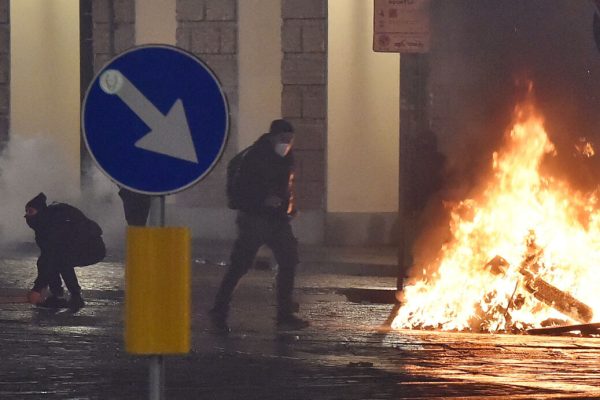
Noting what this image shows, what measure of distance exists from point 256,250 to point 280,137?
3.16ft

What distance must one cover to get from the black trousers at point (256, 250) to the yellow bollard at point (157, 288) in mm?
6206

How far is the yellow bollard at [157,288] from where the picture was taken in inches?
221

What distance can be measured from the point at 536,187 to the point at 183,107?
7.32m

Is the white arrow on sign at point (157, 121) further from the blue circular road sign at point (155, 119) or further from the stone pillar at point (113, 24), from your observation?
the stone pillar at point (113, 24)

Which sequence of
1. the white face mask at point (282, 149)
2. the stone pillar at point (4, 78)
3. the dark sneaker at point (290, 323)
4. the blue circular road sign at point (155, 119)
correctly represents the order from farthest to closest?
the stone pillar at point (4, 78) → the white face mask at point (282, 149) → the dark sneaker at point (290, 323) → the blue circular road sign at point (155, 119)

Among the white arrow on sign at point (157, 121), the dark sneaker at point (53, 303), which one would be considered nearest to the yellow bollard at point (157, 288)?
the white arrow on sign at point (157, 121)

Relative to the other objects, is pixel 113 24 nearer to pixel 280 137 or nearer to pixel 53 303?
pixel 53 303

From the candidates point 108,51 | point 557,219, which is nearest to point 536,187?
point 557,219

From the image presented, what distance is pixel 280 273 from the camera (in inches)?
472

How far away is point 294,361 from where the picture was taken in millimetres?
9781

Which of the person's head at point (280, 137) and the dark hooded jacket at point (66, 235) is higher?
the person's head at point (280, 137)

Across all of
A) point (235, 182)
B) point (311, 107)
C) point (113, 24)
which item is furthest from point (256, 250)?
point (113, 24)

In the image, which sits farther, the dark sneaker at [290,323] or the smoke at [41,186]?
the smoke at [41,186]

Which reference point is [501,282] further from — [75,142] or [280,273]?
[75,142]
